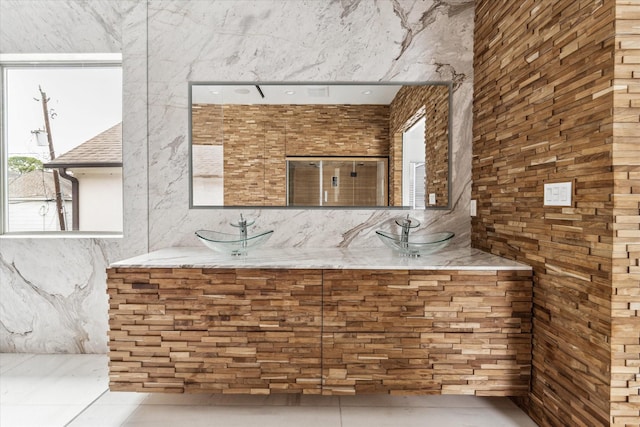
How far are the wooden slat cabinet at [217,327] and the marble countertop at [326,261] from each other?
4 cm

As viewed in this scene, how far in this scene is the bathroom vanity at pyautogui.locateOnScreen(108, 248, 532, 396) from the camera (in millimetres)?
1950

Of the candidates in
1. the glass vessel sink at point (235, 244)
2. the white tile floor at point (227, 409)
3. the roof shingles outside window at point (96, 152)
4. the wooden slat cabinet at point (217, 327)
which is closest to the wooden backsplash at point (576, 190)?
the white tile floor at point (227, 409)

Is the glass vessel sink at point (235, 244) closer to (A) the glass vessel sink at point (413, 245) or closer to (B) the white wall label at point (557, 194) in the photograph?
(A) the glass vessel sink at point (413, 245)

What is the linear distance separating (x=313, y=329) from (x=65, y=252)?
208 centimetres

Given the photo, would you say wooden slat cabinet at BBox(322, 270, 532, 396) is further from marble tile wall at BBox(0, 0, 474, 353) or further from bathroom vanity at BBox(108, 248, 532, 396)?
marble tile wall at BBox(0, 0, 474, 353)

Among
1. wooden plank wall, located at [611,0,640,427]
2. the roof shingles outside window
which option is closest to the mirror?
the roof shingles outside window

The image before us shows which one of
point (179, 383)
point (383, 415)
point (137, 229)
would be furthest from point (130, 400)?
point (383, 415)

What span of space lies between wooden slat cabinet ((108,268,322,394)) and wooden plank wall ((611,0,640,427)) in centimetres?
130

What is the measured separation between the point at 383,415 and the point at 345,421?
0.74 ft

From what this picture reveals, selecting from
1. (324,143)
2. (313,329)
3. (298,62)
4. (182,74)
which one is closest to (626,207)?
(313,329)

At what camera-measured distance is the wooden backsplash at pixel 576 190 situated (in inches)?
55.9

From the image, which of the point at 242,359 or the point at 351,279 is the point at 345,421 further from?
the point at 351,279

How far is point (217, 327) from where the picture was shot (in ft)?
6.51

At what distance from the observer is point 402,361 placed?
197 cm
